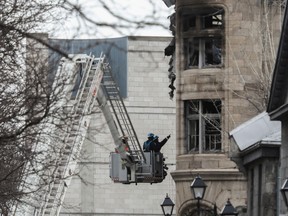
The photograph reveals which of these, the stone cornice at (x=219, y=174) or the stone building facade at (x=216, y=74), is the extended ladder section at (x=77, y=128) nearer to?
the stone building facade at (x=216, y=74)

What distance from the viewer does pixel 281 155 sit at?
35.9 metres

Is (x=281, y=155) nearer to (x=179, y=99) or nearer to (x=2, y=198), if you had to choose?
(x=2, y=198)

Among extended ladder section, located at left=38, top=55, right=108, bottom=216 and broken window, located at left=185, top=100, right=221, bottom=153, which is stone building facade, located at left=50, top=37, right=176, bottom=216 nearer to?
extended ladder section, located at left=38, top=55, right=108, bottom=216

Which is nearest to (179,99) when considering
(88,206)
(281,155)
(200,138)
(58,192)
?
(200,138)

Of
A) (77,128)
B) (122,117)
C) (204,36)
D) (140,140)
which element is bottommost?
(77,128)

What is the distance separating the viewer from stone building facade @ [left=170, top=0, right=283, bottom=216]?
53.1 m

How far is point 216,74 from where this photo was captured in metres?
53.6

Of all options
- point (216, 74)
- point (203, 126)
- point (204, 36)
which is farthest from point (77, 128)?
point (204, 36)

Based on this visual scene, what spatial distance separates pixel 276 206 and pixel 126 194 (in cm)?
4388

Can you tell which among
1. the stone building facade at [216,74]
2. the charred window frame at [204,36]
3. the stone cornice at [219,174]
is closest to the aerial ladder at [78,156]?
the stone building facade at [216,74]

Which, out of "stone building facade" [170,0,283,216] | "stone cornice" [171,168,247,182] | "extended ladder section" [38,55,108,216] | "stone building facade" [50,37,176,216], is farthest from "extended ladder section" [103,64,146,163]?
"stone cornice" [171,168,247,182]

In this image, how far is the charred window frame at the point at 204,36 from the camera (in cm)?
5338

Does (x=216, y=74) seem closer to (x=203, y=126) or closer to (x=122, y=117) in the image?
(x=203, y=126)

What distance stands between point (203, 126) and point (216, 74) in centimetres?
162
